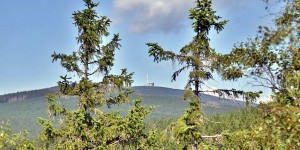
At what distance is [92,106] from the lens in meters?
19.9

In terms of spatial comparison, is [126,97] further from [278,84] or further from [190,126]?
[278,84]

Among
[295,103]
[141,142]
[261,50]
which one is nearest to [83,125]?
[141,142]

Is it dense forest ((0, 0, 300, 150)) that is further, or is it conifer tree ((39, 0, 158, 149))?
conifer tree ((39, 0, 158, 149))

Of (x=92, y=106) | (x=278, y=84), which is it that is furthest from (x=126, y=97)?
(x=278, y=84)

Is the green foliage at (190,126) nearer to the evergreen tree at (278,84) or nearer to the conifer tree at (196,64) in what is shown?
the conifer tree at (196,64)

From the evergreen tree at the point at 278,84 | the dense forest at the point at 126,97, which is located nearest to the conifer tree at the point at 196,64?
the dense forest at the point at 126,97

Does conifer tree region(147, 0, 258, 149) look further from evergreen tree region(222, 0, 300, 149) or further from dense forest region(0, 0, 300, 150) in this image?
evergreen tree region(222, 0, 300, 149)

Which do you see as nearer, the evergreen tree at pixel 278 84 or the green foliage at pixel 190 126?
the evergreen tree at pixel 278 84

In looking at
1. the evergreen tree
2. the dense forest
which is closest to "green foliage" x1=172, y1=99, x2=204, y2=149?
the dense forest

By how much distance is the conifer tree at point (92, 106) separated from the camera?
19.2 meters

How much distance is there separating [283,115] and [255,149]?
4.42ft

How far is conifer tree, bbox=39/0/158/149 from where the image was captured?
63.0 feet

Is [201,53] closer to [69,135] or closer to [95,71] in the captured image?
[95,71]

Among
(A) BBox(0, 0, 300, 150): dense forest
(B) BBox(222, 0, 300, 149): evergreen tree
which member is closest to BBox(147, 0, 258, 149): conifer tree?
(A) BBox(0, 0, 300, 150): dense forest
